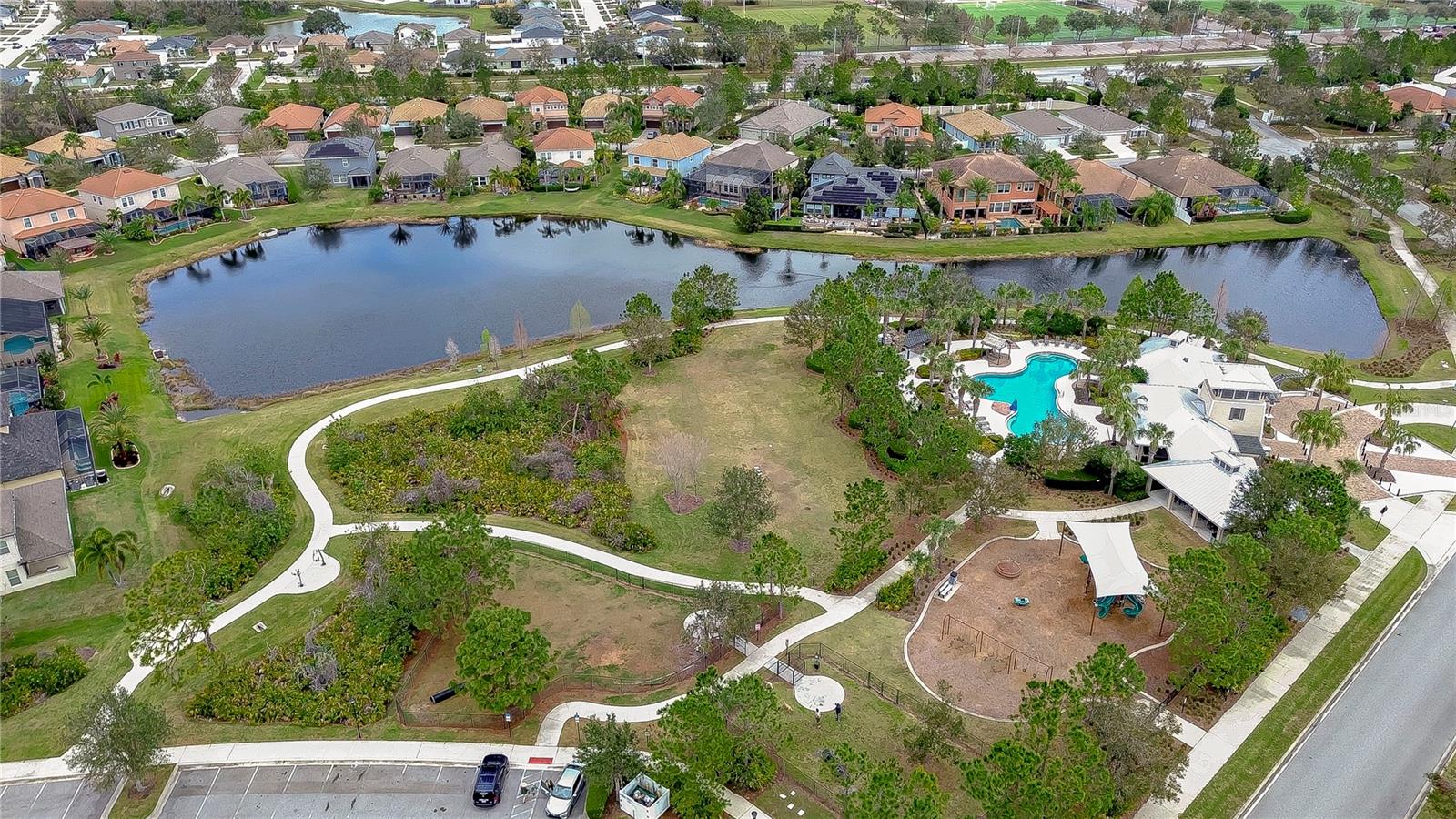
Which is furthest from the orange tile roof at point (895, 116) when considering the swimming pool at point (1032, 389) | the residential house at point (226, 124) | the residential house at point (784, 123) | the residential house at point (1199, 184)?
the residential house at point (226, 124)

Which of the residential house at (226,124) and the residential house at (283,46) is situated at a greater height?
the residential house at (283,46)

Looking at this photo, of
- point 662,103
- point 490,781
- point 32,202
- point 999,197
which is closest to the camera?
point 490,781

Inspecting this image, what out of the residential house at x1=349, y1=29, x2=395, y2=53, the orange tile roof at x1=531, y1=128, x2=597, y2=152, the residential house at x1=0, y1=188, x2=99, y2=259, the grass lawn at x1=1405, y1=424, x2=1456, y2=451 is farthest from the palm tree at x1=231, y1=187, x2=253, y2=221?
the grass lawn at x1=1405, y1=424, x2=1456, y2=451

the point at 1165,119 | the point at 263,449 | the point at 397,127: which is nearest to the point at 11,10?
the point at 397,127

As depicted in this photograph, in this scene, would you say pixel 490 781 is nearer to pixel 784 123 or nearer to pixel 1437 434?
pixel 1437 434

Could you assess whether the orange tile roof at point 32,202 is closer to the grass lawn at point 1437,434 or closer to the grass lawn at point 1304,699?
the grass lawn at point 1304,699

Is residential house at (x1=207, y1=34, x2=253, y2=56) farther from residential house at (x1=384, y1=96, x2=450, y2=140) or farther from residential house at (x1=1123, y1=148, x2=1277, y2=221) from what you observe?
residential house at (x1=1123, y1=148, x2=1277, y2=221)

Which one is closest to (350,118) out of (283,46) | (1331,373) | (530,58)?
(530,58)
